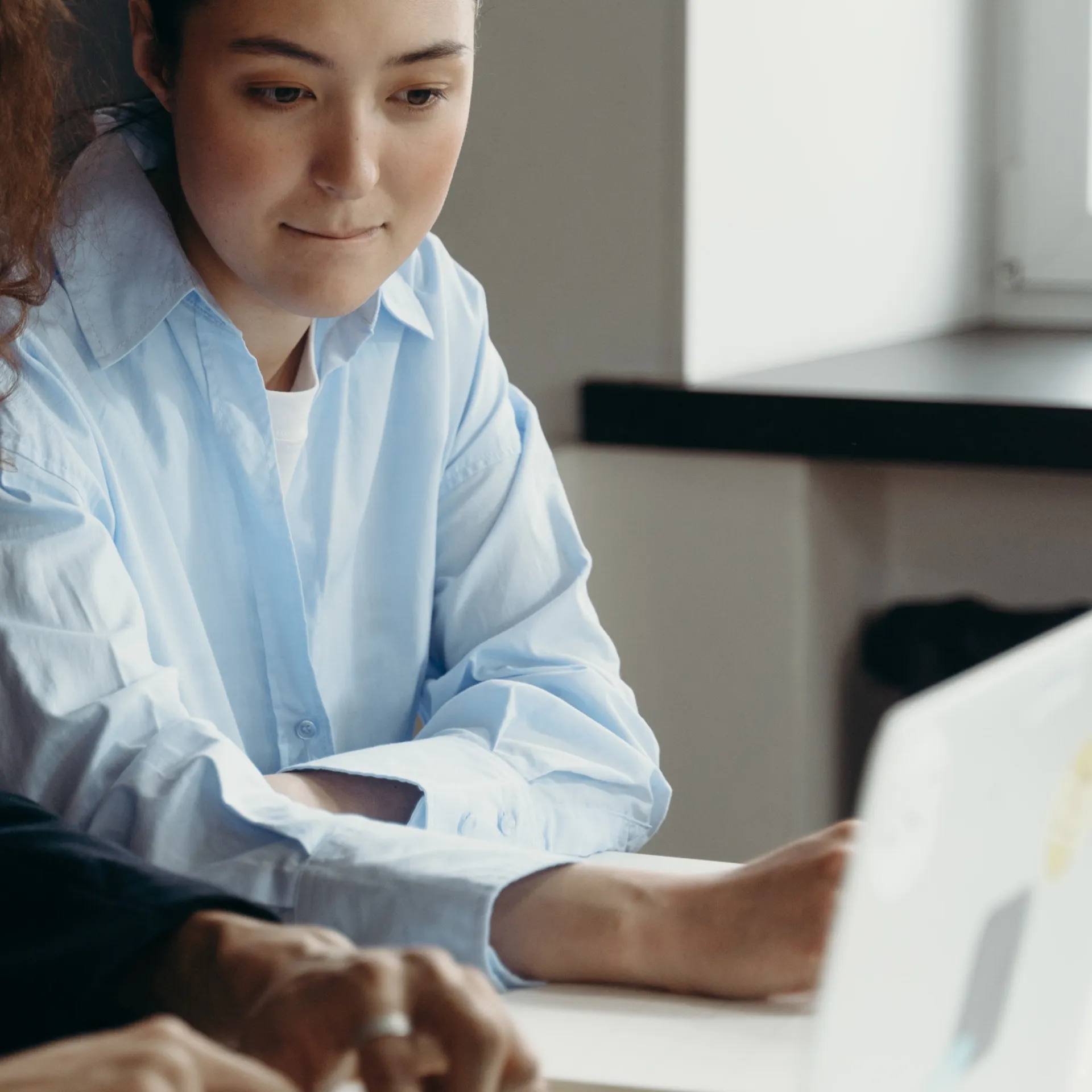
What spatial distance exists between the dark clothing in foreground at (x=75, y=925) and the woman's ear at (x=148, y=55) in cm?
53

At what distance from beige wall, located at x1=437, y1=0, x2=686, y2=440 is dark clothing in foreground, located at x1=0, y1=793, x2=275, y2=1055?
107 cm

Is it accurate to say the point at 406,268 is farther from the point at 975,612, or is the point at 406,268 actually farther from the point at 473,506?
the point at 975,612

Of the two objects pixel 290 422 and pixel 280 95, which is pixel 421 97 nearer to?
pixel 280 95

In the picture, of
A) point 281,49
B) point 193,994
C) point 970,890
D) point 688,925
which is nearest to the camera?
point 970,890

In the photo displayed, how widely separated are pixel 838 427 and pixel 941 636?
1.01ft

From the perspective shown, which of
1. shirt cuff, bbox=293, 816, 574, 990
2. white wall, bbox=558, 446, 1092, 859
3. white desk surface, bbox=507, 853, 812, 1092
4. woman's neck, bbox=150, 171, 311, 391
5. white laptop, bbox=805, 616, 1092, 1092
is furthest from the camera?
white wall, bbox=558, 446, 1092, 859

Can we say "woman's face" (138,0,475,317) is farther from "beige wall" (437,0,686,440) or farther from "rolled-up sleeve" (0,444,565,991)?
"beige wall" (437,0,686,440)

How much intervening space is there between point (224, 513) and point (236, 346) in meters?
0.10

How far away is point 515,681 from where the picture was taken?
3.66ft

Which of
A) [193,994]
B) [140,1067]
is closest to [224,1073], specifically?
[140,1067]

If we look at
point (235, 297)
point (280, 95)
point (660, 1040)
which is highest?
point (280, 95)

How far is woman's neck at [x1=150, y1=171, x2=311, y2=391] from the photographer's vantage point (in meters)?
1.10

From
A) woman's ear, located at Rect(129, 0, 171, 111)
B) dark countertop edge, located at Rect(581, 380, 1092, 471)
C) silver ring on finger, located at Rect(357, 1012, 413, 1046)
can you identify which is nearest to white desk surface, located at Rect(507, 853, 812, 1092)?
silver ring on finger, located at Rect(357, 1012, 413, 1046)

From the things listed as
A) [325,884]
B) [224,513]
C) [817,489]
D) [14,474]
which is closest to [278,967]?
[325,884]
